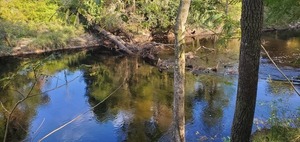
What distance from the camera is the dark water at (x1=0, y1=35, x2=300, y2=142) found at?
424 inches

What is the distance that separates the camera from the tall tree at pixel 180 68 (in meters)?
7.35

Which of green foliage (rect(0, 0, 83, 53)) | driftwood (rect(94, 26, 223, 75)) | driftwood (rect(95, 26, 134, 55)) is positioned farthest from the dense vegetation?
driftwood (rect(94, 26, 223, 75))

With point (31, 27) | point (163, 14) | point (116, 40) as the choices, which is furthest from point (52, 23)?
point (163, 14)

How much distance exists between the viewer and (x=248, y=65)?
4.28m

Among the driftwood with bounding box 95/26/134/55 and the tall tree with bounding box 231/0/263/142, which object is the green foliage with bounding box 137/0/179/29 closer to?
the driftwood with bounding box 95/26/134/55

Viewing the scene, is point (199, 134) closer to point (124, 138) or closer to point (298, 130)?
point (124, 138)

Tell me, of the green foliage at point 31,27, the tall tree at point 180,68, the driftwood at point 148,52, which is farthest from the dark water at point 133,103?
the green foliage at point 31,27

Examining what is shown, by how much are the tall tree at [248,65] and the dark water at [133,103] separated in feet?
12.6

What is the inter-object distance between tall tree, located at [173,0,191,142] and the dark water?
4.27 ft

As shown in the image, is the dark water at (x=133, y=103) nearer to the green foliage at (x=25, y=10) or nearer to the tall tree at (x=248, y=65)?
the tall tree at (x=248, y=65)

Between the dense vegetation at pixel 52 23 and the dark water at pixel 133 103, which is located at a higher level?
the dense vegetation at pixel 52 23

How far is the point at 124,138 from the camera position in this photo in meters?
10.5

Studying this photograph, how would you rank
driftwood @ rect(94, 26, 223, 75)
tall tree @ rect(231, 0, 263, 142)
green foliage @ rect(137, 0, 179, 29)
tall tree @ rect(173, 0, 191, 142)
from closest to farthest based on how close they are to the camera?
tall tree @ rect(231, 0, 263, 142) → tall tree @ rect(173, 0, 191, 142) → driftwood @ rect(94, 26, 223, 75) → green foliage @ rect(137, 0, 179, 29)

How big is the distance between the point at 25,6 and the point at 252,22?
26354 mm
